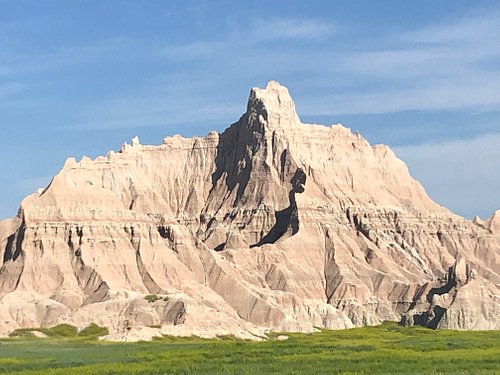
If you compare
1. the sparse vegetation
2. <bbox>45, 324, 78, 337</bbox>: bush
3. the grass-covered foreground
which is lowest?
the grass-covered foreground

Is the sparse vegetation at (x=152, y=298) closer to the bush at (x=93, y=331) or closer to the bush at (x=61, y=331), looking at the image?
the bush at (x=93, y=331)

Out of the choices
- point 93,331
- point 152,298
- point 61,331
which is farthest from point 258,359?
point 152,298

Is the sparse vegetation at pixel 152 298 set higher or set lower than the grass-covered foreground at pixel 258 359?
higher

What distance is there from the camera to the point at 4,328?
163 meters

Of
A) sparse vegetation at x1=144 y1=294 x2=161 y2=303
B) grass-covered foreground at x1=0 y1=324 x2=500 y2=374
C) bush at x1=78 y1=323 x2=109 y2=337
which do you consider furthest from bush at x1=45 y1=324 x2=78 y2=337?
grass-covered foreground at x1=0 y1=324 x2=500 y2=374

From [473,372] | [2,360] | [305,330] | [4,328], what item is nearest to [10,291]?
[4,328]

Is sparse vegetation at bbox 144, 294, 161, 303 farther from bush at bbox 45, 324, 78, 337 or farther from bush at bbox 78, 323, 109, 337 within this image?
bush at bbox 45, 324, 78, 337

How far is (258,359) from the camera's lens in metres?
97.4

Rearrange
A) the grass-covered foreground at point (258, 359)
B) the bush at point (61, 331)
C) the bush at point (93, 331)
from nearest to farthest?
1. the grass-covered foreground at point (258, 359)
2. the bush at point (93, 331)
3. the bush at point (61, 331)

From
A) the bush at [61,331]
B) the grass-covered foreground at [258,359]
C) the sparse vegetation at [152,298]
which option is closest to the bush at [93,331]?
the bush at [61,331]

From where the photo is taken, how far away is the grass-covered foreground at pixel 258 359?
84312 mm

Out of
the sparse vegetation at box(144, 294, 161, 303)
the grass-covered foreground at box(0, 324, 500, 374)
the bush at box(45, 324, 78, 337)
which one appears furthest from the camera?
the sparse vegetation at box(144, 294, 161, 303)

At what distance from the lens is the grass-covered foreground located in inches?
3319

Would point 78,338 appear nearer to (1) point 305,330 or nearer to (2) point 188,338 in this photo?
(2) point 188,338
